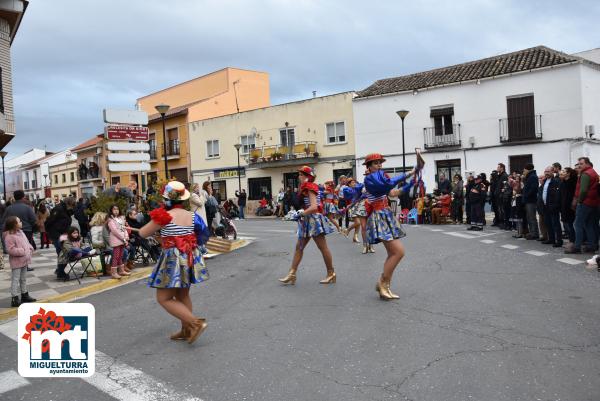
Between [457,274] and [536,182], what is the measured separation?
505 cm

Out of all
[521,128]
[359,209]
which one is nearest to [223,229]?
[359,209]

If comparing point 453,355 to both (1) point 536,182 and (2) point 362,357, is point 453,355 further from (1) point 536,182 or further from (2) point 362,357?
(1) point 536,182

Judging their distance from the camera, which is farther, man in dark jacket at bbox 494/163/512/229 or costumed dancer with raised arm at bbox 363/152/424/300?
man in dark jacket at bbox 494/163/512/229

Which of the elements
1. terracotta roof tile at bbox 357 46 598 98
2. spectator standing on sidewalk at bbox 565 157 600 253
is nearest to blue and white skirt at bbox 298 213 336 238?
spectator standing on sidewalk at bbox 565 157 600 253

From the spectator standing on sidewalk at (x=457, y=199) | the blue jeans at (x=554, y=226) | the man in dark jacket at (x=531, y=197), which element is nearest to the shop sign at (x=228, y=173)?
the spectator standing on sidewalk at (x=457, y=199)

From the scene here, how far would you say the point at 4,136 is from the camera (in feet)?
51.3

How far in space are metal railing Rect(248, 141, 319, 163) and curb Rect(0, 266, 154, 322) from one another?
2206cm

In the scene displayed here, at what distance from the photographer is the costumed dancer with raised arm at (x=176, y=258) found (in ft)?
17.3

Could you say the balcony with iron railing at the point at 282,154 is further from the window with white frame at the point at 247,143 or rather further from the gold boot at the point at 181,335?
the gold boot at the point at 181,335

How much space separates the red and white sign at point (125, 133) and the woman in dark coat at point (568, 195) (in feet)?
34.5

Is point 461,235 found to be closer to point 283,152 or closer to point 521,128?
point 521,128

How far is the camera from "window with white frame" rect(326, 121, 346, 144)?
103 feet

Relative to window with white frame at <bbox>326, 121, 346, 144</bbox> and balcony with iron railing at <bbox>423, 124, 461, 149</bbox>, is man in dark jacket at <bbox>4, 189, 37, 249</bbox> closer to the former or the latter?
balcony with iron railing at <bbox>423, 124, 461, 149</bbox>

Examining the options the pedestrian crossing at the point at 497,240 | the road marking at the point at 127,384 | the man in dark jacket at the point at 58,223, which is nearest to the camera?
the road marking at the point at 127,384
